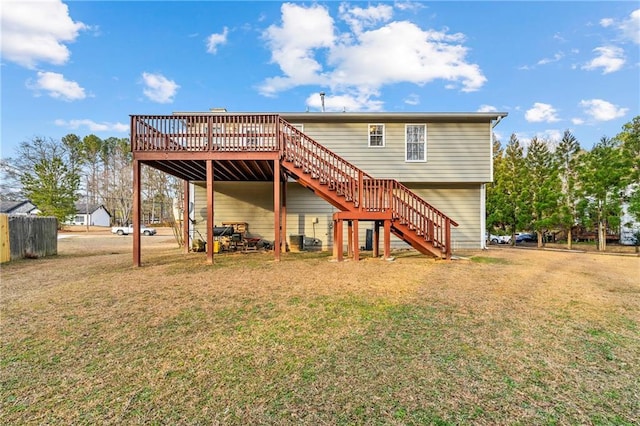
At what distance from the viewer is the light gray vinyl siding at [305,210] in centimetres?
1270

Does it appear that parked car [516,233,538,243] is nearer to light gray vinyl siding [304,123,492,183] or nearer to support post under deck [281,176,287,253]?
light gray vinyl siding [304,123,492,183]

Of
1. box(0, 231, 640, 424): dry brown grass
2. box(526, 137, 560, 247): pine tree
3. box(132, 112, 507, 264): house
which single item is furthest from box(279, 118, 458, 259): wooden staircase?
box(526, 137, 560, 247): pine tree

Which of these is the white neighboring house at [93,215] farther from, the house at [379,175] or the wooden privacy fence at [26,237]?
the house at [379,175]

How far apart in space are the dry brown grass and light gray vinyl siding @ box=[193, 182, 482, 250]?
6802 mm

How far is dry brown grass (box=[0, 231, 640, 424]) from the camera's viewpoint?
7.15 feet

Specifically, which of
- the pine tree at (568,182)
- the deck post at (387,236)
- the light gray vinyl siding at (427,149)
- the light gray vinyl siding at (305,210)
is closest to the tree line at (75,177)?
the light gray vinyl siding at (305,210)

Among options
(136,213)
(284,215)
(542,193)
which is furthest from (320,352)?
(542,193)

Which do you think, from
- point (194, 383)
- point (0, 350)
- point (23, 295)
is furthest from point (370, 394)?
point (23, 295)

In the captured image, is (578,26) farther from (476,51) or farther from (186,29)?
(186,29)

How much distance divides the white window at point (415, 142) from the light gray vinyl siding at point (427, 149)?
0.16m

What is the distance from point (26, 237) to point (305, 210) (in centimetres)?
930

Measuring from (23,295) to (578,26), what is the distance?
69.3 feet

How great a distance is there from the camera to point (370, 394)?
7.72 feet

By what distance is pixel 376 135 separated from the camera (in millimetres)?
12547
